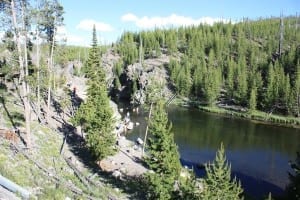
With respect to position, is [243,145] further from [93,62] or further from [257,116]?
[257,116]

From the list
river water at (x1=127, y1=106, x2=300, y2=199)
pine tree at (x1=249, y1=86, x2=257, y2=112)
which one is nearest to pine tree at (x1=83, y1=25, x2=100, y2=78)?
river water at (x1=127, y1=106, x2=300, y2=199)

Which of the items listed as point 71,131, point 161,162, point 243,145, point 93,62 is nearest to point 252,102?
point 243,145

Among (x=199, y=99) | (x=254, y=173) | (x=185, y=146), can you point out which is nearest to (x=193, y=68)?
(x=199, y=99)

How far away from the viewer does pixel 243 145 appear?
6700cm

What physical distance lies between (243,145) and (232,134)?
9382 millimetres

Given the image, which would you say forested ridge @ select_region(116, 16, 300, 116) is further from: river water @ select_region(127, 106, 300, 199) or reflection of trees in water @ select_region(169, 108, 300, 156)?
reflection of trees in water @ select_region(169, 108, 300, 156)

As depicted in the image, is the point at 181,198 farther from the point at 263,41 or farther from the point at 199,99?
the point at 263,41

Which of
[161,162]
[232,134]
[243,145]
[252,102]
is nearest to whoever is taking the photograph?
[161,162]

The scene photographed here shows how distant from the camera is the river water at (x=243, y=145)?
1941 inches

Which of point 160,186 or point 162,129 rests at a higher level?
point 162,129

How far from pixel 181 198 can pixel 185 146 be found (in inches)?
1404

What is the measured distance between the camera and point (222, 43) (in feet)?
554

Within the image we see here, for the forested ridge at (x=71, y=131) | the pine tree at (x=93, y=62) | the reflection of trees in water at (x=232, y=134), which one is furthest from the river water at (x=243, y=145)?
the pine tree at (x=93, y=62)

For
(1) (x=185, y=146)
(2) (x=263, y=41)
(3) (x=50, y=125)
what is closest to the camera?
(3) (x=50, y=125)
